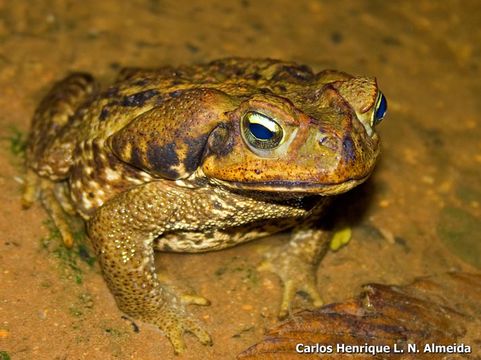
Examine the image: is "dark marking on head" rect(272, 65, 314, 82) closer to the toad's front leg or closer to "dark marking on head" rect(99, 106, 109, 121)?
the toad's front leg

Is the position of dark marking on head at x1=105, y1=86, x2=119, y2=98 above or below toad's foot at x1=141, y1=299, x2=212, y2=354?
above

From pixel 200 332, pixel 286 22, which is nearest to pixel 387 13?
pixel 286 22

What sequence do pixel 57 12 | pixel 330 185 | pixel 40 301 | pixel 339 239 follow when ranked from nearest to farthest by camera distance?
1. pixel 330 185
2. pixel 40 301
3. pixel 339 239
4. pixel 57 12

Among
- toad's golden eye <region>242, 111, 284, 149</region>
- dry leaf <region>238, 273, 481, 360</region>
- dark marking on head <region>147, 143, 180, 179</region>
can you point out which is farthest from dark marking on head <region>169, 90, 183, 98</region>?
dry leaf <region>238, 273, 481, 360</region>

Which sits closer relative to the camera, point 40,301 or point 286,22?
point 40,301

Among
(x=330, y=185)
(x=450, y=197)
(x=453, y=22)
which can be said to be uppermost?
(x=453, y=22)

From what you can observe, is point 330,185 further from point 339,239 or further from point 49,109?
point 49,109

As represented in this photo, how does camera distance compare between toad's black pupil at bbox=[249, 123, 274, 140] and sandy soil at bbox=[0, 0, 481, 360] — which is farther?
sandy soil at bbox=[0, 0, 481, 360]

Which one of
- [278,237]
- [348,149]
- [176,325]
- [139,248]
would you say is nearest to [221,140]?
[348,149]
